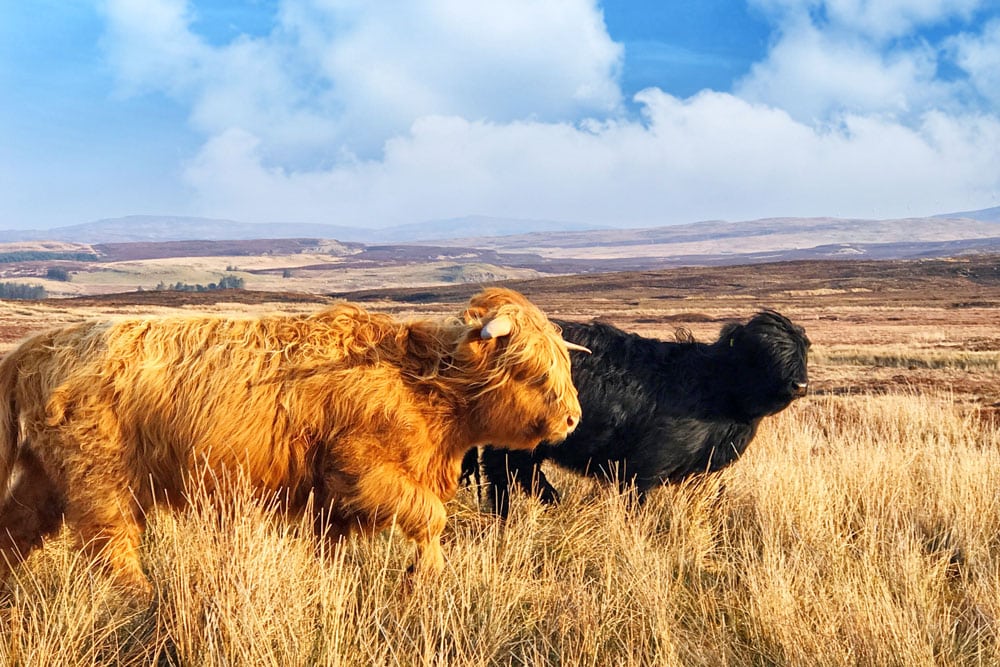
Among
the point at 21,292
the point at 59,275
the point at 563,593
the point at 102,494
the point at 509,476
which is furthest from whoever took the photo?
the point at 59,275

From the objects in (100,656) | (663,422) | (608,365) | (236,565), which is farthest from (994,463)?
(100,656)

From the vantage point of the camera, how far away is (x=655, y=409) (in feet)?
18.9

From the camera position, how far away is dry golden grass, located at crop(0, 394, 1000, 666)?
313 centimetres

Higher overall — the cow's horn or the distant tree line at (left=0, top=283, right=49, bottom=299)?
the cow's horn

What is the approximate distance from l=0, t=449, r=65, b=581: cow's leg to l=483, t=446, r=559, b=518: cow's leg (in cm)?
284

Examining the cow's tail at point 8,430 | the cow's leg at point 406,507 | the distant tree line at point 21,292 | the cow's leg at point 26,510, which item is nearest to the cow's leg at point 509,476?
the cow's leg at point 406,507

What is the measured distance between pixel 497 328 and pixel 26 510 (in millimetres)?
2429

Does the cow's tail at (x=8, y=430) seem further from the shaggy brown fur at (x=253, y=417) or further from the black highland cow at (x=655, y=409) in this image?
the black highland cow at (x=655, y=409)

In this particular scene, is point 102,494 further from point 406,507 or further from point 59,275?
point 59,275

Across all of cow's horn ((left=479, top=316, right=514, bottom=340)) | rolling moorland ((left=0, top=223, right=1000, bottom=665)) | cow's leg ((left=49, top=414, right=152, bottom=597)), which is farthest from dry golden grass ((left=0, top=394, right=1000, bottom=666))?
cow's horn ((left=479, top=316, right=514, bottom=340))

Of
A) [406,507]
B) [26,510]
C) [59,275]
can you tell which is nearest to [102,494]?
[26,510]

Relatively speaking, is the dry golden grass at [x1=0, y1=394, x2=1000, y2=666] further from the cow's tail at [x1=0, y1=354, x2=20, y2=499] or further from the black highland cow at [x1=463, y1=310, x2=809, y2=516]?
the cow's tail at [x1=0, y1=354, x2=20, y2=499]

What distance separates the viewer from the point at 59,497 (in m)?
3.81

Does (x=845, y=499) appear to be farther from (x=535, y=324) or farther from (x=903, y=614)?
(x=535, y=324)
